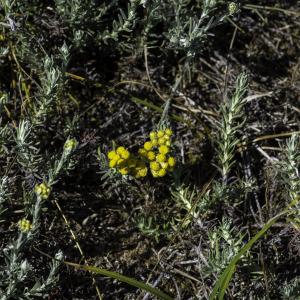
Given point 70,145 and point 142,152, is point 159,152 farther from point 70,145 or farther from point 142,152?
point 70,145

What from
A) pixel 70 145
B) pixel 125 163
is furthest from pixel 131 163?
pixel 70 145

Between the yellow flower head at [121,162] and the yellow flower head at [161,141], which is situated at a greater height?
the yellow flower head at [161,141]

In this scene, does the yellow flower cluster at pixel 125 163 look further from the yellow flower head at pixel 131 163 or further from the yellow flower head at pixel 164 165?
the yellow flower head at pixel 164 165

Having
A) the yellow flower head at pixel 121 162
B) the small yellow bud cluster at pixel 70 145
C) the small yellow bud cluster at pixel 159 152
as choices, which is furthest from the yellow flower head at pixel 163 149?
the small yellow bud cluster at pixel 70 145

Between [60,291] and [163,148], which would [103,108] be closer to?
[163,148]

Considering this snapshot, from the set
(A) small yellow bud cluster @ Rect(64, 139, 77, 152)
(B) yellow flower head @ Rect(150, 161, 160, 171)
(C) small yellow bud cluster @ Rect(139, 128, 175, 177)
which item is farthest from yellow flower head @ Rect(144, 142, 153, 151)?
(A) small yellow bud cluster @ Rect(64, 139, 77, 152)
